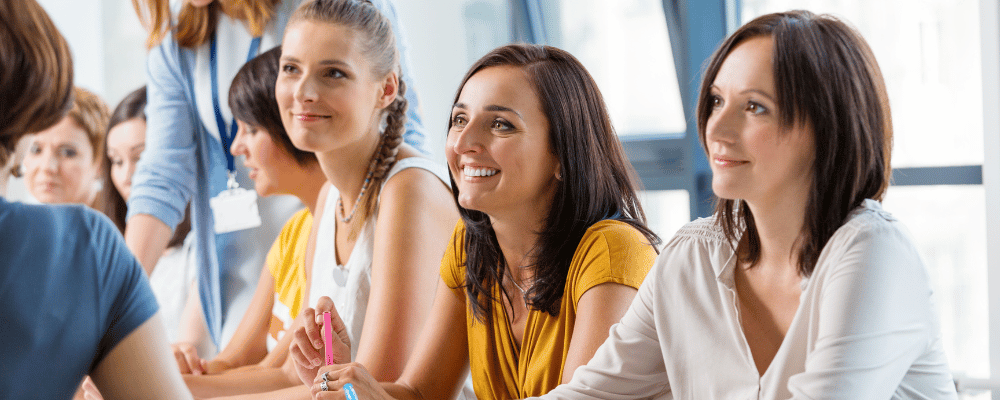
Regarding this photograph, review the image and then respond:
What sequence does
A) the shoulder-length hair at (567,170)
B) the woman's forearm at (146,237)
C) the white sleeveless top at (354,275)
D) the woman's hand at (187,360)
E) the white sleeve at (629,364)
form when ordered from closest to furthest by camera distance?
the white sleeve at (629,364) → the shoulder-length hair at (567,170) → the white sleeveless top at (354,275) → the woman's hand at (187,360) → the woman's forearm at (146,237)

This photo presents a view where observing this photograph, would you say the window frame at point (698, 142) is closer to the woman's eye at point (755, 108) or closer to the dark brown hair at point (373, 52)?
the dark brown hair at point (373, 52)

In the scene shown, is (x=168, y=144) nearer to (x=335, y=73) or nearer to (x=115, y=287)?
(x=335, y=73)

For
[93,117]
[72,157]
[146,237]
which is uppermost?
[93,117]

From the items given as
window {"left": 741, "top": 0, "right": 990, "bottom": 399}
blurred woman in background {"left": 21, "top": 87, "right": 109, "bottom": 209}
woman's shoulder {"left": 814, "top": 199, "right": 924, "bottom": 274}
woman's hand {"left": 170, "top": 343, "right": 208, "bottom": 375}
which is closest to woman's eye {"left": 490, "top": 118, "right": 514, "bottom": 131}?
woman's shoulder {"left": 814, "top": 199, "right": 924, "bottom": 274}

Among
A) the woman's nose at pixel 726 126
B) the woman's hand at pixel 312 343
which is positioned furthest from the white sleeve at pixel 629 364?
the woman's hand at pixel 312 343

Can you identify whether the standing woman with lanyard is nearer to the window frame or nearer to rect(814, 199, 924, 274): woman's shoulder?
the window frame

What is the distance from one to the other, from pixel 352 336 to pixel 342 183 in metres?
0.32

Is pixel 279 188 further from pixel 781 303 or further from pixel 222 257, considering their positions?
pixel 781 303

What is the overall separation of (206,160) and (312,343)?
1154 millimetres

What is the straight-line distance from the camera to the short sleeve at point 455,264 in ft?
4.53

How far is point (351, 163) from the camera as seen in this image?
164 cm

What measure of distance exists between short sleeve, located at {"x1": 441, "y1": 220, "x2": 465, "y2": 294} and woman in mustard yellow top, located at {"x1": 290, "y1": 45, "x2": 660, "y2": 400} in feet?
0.05

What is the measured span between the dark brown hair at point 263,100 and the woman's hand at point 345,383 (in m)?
0.83

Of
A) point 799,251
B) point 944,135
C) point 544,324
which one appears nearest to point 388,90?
point 544,324
